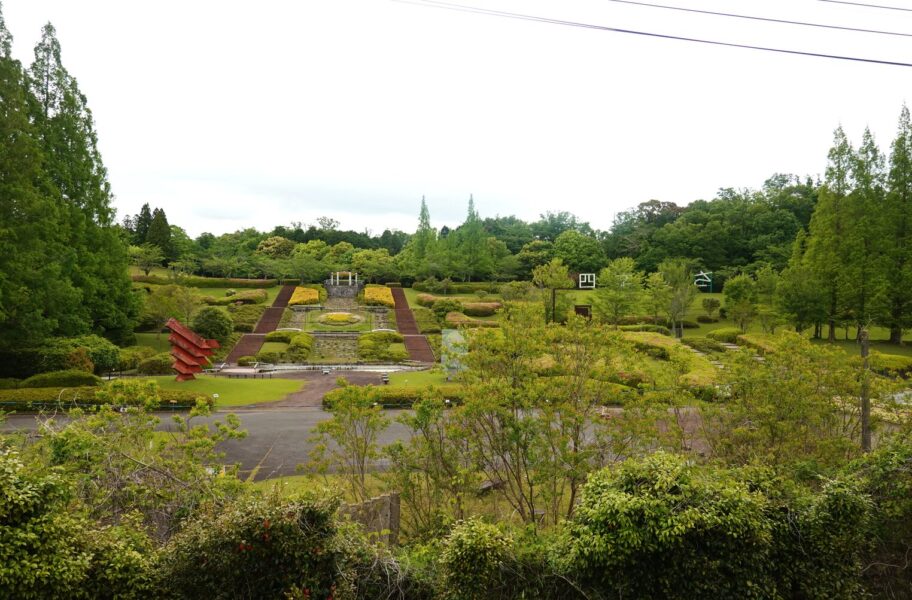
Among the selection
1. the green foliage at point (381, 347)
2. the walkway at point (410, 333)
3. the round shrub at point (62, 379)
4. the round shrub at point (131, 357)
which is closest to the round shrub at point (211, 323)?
the round shrub at point (131, 357)

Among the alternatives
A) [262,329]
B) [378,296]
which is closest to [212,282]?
[262,329]

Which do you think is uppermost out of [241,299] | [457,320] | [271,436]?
[241,299]

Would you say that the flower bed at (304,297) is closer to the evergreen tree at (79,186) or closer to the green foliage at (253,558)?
the evergreen tree at (79,186)

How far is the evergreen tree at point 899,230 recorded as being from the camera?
23172mm

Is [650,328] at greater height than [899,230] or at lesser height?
lesser

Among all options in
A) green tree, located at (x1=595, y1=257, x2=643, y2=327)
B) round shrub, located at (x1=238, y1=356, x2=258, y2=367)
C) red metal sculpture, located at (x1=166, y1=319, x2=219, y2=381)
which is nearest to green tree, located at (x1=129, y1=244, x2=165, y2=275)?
round shrub, located at (x1=238, y1=356, x2=258, y2=367)

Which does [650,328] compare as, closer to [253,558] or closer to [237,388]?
[237,388]

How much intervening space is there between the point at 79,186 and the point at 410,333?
1846 centimetres

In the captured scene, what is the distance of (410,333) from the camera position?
107 ft

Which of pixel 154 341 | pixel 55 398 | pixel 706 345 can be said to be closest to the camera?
pixel 55 398

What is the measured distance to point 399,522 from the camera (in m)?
8.21

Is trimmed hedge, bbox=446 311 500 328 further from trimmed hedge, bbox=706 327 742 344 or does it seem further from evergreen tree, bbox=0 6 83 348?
evergreen tree, bbox=0 6 83 348

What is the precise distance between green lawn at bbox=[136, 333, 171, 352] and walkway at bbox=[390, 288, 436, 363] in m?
12.9

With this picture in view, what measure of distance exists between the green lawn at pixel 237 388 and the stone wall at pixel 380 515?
1002 cm
